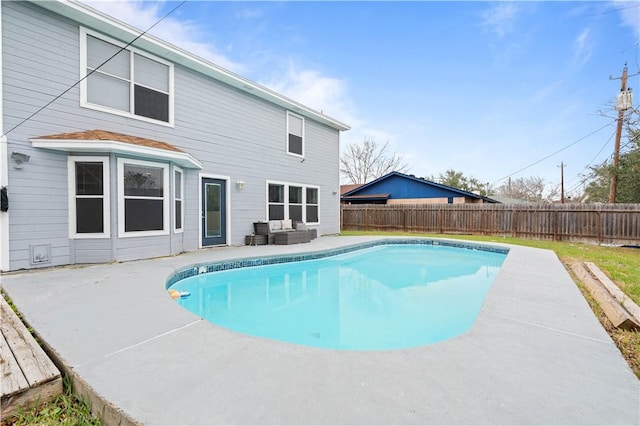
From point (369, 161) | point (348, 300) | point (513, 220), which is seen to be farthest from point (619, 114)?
point (369, 161)

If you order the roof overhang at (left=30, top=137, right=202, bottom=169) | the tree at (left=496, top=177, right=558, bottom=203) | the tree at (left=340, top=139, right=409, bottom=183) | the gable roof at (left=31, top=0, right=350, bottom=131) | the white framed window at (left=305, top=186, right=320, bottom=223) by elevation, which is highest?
the tree at (left=340, top=139, right=409, bottom=183)

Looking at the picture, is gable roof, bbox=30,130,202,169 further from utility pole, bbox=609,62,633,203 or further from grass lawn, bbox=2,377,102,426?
utility pole, bbox=609,62,633,203

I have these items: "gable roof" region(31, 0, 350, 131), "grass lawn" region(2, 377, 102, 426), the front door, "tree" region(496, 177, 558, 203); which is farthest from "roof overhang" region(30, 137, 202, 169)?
"tree" region(496, 177, 558, 203)

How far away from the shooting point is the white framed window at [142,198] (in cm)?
607

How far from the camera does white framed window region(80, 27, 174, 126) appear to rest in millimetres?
6016

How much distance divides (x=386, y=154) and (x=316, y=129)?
2152 cm

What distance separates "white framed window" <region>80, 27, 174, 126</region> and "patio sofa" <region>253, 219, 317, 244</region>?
13.0 ft

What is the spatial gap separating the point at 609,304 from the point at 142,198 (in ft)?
26.1

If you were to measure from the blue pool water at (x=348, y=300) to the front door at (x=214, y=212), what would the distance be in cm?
229

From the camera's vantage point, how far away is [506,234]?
43.4ft

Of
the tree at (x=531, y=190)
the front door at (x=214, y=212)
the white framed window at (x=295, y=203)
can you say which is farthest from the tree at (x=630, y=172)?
the tree at (x=531, y=190)

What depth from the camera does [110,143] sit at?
18.1ft

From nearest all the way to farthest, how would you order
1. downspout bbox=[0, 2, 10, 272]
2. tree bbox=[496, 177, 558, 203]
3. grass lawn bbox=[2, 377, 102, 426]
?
grass lawn bbox=[2, 377, 102, 426] → downspout bbox=[0, 2, 10, 272] → tree bbox=[496, 177, 558, 203]

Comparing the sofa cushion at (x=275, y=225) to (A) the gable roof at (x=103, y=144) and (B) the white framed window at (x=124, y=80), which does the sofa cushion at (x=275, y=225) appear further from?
(B) the white framed window at (x=124, y=80)
